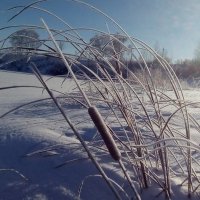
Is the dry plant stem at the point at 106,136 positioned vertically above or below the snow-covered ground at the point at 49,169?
above

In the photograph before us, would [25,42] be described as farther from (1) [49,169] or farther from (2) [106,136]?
(2) [106,136]

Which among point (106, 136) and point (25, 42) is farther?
point (25, 42)

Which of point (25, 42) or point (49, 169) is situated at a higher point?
point (25, 42)

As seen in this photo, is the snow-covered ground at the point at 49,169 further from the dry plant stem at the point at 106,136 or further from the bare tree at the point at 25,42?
the dry plant stem at the point at 106,136

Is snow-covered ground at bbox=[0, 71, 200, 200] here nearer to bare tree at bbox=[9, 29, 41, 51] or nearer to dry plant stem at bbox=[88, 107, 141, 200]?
bare tree at bbox=[9, 29, 41, 51]

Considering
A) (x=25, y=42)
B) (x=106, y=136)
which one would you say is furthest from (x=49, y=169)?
(x=106, y=136)

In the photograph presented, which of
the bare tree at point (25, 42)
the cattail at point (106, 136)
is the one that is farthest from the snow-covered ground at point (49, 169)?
the cattail at point (106, 136)

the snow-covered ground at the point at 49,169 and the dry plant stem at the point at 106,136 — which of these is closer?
the dry plant stem at the point at 106,136

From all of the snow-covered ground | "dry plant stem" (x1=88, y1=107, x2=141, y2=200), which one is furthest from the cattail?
the snow-covered ground

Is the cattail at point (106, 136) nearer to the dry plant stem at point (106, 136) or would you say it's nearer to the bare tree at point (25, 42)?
the dry plant stem at point (106, 136)

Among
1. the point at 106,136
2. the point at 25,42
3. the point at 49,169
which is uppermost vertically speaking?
the point at 25,42

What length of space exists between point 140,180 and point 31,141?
1.21 ft

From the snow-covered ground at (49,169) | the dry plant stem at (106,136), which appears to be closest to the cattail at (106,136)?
the dry plant stem at (106,136)

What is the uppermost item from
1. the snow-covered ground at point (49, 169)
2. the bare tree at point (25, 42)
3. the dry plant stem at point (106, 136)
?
the bare tree at point (25, 42)
